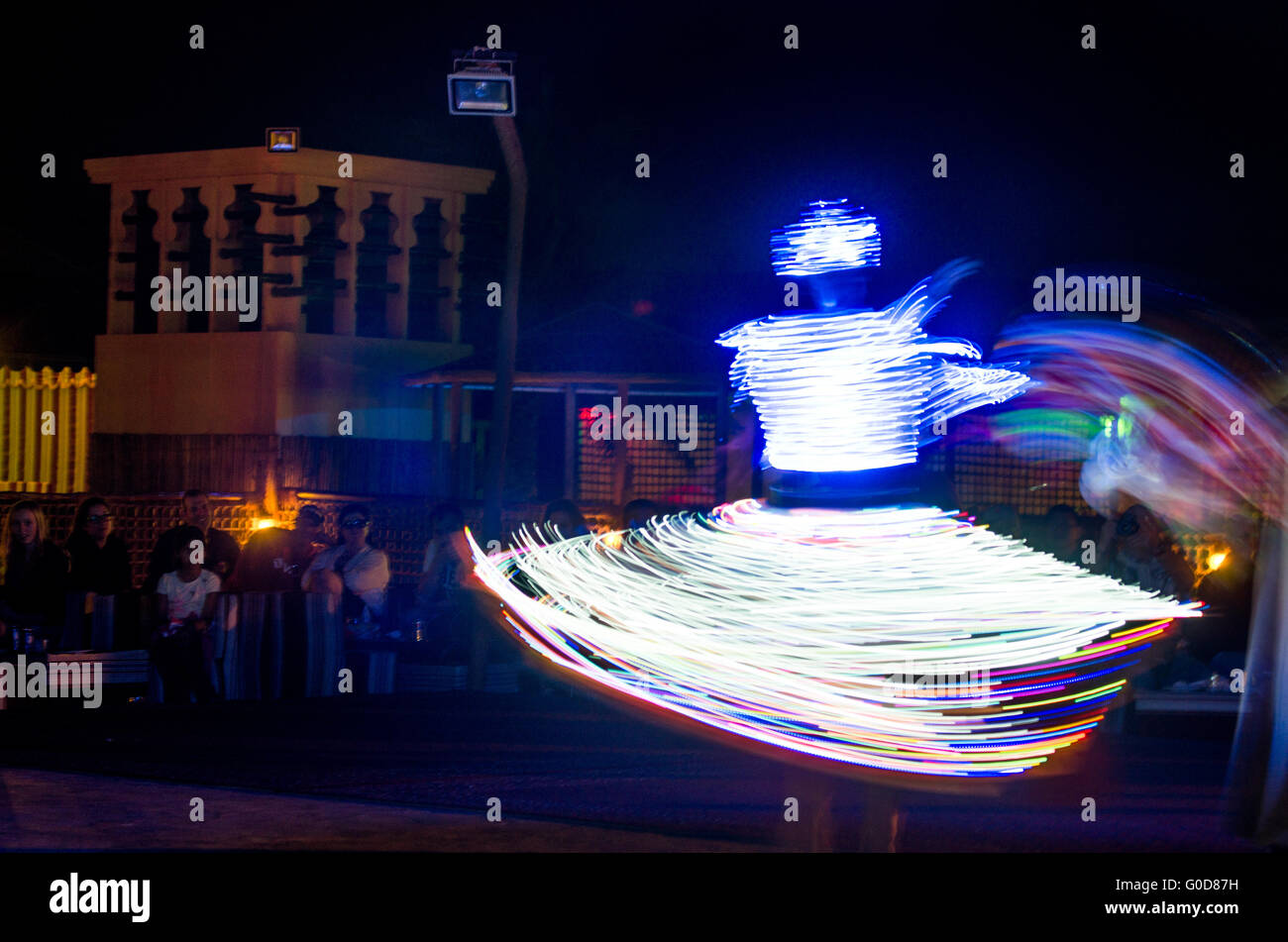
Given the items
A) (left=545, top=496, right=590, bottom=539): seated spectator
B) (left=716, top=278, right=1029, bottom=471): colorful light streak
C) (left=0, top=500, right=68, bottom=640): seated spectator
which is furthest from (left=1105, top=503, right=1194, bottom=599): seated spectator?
(left=0, top=500, right=68, bottom=640): seated spectator

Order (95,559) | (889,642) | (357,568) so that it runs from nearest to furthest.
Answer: (889,642)
(95,559)
(357,568)

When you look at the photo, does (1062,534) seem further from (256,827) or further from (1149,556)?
(256,827)

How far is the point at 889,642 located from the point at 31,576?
28.5 feet

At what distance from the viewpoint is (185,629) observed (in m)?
11.5

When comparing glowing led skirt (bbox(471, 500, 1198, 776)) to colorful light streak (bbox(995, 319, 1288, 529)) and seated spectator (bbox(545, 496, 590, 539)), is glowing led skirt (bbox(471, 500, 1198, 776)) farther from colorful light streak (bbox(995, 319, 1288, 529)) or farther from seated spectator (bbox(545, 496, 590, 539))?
seated spectator (bbox(545, 496, 590, 539))

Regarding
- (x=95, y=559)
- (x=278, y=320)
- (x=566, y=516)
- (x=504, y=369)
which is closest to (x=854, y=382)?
(x=566, y=516)

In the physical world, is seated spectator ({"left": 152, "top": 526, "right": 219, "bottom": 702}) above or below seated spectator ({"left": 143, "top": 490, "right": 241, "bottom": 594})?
below

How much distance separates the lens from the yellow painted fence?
19.2 metres

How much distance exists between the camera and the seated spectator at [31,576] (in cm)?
1177

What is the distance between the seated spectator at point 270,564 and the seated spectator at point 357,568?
0.12m

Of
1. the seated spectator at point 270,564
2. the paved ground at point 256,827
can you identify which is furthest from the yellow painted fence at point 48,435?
the paved ground at point 256,827

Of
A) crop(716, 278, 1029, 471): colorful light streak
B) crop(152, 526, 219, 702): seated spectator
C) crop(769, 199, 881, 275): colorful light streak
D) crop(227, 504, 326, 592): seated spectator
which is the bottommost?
crop(152, 526, 219, 702): seated spectator

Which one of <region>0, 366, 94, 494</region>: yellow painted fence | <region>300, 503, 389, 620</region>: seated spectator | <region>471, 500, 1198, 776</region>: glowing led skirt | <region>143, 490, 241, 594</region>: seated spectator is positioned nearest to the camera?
<region>471, 500, 1198, 776</region>: glowing led skirt

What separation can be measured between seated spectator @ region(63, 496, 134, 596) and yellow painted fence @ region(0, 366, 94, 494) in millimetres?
7553
